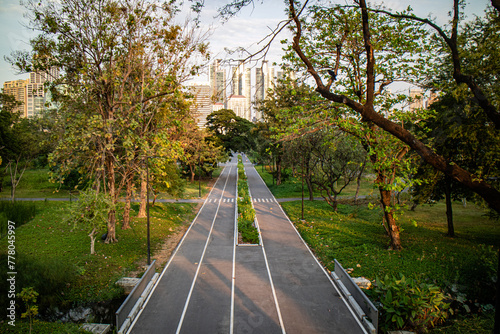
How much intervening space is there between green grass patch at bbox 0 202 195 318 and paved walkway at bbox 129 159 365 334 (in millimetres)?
2087

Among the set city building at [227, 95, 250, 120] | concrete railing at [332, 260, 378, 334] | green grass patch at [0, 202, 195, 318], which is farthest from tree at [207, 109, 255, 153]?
concrete railing at [332, 260, 378, 334]

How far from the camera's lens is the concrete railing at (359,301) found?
8609 millimetres

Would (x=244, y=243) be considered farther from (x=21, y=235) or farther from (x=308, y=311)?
(x=21, y=235)

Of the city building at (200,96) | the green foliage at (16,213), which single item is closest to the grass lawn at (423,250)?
the city building at (200,96)

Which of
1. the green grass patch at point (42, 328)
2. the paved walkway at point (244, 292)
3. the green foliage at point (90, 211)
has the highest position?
the green foliage at point (90, 211)

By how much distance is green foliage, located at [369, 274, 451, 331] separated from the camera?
8711 mm

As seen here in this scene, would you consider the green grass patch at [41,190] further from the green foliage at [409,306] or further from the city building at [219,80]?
the green foliage at [409,306]

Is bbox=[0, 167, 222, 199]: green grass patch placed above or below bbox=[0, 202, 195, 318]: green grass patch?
above

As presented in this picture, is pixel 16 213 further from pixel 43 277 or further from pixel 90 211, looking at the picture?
pixel 43 277

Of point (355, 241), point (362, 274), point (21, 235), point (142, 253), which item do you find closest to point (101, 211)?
point (142, 253)

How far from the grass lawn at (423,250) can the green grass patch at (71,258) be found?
961 centimetres

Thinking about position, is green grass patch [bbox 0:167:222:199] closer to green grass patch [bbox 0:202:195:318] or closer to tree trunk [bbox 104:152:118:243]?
green grass patch [bbox 0:202:195:318]

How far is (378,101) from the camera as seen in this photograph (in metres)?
13.4

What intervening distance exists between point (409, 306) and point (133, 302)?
342 inches
